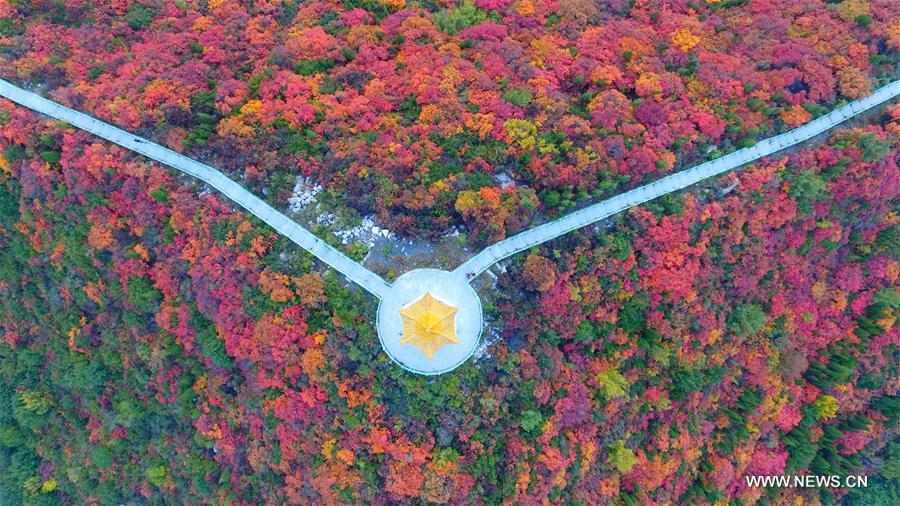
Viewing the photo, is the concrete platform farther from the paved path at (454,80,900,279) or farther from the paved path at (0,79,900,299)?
the paved path at (454,80,900,279)

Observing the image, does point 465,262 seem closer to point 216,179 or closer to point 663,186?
point 663,186

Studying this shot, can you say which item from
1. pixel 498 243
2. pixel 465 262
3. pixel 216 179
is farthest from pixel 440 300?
pixel 216 179

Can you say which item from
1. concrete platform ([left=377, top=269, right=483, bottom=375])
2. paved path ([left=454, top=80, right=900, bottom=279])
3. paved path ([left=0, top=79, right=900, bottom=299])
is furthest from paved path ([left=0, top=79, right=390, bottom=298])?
paved path ([left=454, top=80, right=900, bottom=279])

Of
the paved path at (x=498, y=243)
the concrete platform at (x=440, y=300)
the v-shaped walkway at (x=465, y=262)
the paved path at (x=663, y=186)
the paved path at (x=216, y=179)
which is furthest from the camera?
the paved path at (x=663, y=186)

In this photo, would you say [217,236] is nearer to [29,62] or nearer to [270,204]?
[270,204]

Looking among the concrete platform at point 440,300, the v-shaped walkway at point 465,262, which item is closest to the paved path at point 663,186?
the v-shaped walkway at point 465,262

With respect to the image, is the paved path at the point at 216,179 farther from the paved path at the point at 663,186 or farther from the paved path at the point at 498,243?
the paved path at the point at 663,186
